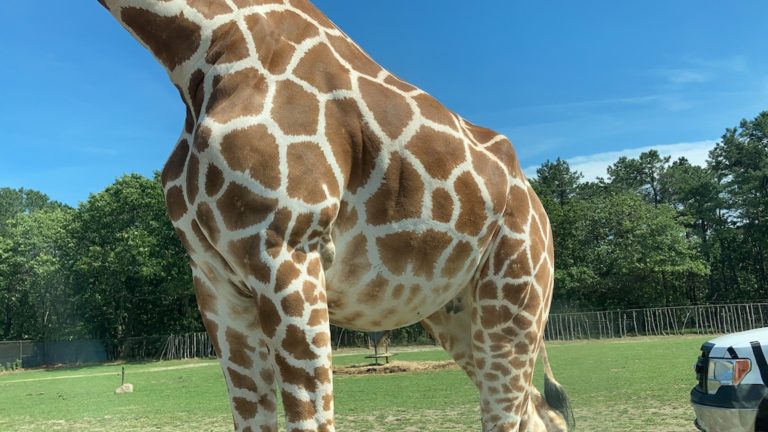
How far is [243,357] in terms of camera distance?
2.35 metres

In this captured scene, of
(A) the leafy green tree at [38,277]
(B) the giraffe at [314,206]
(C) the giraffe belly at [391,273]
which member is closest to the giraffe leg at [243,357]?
(B) the giraffe at [314,206]

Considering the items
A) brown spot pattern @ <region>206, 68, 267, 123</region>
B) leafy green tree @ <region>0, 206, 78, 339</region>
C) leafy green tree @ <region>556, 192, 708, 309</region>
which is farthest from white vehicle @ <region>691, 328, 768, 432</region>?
leafy green tree @ <region>0, 206, 78, 339</region>

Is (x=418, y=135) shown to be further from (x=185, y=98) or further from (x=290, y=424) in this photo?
(x=290, y=424)

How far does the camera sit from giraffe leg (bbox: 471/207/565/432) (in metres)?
2.67

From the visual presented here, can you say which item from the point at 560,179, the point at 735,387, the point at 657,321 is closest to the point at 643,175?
the point at 560,179

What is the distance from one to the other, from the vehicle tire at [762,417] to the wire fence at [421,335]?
28.0 meters

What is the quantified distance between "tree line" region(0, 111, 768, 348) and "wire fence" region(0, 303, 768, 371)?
44.3 inches

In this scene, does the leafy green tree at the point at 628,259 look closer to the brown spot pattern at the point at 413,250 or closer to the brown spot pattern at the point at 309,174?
the brown spot pattern at the point at 413,250

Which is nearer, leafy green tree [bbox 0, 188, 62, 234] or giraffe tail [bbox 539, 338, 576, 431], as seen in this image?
giraffe tail [bbox 539, 338, 576, 431]

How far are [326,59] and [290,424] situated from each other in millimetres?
1372

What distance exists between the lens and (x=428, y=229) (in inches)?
91.0

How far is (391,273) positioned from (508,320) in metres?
0.73

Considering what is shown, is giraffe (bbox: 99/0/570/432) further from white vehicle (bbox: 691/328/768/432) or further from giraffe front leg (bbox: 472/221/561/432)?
white vehicle (bbox: 691/328/768/432)

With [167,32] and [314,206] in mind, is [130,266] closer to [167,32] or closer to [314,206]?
[167,32]
